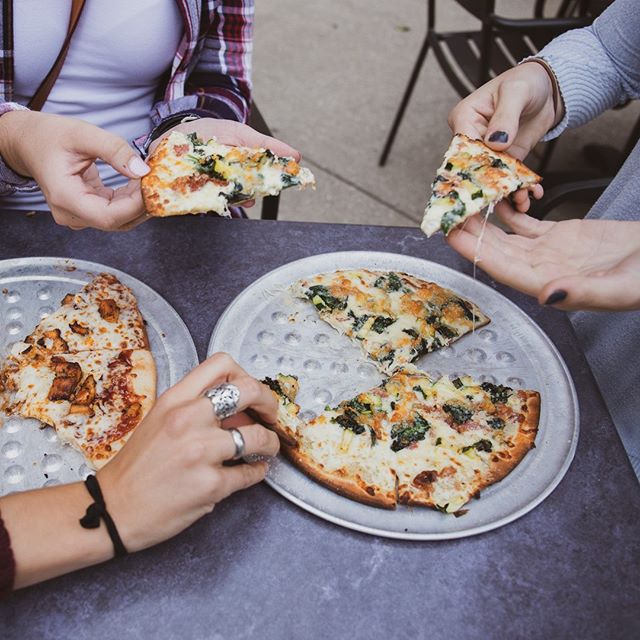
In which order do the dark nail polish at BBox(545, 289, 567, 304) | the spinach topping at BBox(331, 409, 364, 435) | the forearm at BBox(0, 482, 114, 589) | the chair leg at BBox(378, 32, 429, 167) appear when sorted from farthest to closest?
the chair leg at BBox(378, 32, 429, 167), the spinach topping at BBox(331, 409, 364, 435), the dark nail polish at BBox(545, 289, 567, 304), the forearm at BBox(0, 482, 114, 589)

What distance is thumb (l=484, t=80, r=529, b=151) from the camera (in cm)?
189

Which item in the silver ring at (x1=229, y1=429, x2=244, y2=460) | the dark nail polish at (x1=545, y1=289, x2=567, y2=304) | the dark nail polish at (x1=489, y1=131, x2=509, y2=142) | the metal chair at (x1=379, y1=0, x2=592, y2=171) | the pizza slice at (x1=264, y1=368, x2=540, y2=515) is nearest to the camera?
the silver ring at (x1=229, y1=429, x2=244, y2=460)

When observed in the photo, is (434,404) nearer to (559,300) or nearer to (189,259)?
(559,300)

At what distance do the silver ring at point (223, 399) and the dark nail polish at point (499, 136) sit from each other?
3.52 feet

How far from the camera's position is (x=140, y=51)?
2.12 m

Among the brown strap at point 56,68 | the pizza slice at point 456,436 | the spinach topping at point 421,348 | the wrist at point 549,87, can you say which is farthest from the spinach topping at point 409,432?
the brown strap at point 56,68

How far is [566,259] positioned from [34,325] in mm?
1475

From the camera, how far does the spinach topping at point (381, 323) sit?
1.97m

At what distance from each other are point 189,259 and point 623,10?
1558mm

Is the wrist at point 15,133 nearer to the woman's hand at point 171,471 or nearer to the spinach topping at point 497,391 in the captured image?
the woman's hand at point 171,471

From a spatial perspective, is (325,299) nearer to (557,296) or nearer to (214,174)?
(214,174)

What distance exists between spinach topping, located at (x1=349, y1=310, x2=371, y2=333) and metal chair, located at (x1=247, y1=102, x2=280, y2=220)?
0.96 metres

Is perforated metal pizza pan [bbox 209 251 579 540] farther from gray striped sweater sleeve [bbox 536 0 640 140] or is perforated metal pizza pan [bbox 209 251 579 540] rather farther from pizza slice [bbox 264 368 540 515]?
gray striped sweater sleeve [bbox 536 0 640 140]

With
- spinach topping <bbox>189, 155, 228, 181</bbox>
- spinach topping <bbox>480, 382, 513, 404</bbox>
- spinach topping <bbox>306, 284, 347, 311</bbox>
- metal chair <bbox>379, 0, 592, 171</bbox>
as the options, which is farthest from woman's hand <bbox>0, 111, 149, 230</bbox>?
metal chair <bbox>379, 0, 592, 171</bbox>
